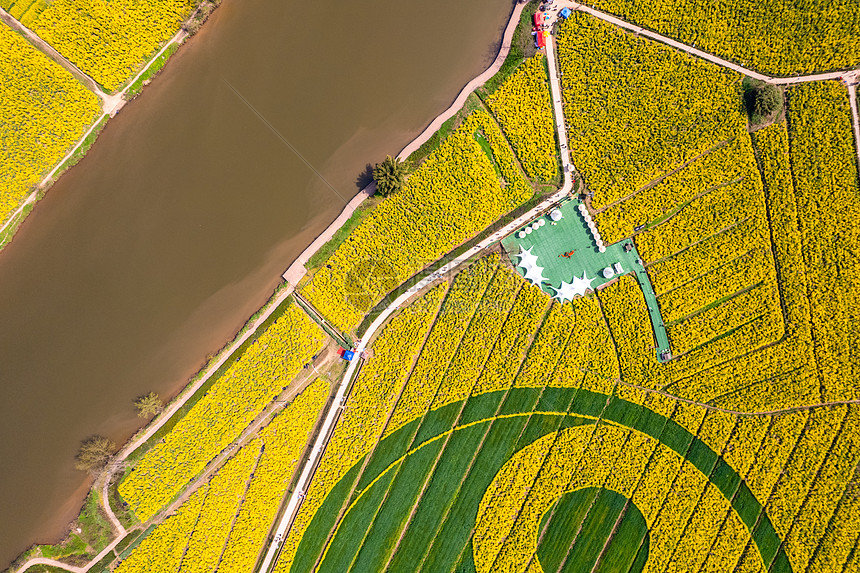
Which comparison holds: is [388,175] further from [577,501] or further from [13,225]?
[13,225]

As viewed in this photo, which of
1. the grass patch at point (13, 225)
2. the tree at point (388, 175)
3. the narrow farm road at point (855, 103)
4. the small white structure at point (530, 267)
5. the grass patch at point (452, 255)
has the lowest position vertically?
the narrow farm road at point (855, 103)

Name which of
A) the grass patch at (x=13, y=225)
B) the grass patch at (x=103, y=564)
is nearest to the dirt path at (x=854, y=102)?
the grass patch at (x=13, y=225)

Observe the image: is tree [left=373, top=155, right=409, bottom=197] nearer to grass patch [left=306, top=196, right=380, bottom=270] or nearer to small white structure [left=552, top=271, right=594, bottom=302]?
grass patch [left=306, top=196, right=380, bottom=270]

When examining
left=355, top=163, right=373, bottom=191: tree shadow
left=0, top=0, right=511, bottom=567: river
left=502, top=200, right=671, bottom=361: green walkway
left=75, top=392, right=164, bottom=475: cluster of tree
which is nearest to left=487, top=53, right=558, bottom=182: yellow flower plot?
left=0, top=0, right=511, bottom=567: river

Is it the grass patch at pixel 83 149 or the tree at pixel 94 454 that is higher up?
the grass patch at pixel 83 149

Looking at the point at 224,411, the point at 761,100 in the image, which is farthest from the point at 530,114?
the point at 224,411

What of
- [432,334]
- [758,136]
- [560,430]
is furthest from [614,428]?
[758,136]

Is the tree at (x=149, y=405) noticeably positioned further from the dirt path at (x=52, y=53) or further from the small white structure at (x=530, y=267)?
the small white structure at (x=530, y=267)

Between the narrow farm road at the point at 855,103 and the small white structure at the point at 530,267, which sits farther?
the small white structure at the point at 530,267
